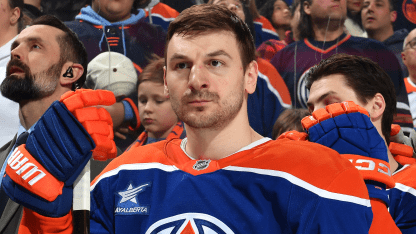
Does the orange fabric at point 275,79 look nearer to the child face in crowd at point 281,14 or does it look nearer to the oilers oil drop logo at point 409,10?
the child face in crowd at point 281,14

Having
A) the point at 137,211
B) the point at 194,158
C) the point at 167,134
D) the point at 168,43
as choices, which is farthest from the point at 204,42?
the point at 167,134

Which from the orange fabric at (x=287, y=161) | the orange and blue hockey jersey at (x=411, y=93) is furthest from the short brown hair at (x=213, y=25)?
the orange and blue hockey jersey at (x=411, y=93)

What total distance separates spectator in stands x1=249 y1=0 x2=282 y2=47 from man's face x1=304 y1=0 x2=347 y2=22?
18 centimetres

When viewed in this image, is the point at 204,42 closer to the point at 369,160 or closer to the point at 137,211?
the point at 137,211

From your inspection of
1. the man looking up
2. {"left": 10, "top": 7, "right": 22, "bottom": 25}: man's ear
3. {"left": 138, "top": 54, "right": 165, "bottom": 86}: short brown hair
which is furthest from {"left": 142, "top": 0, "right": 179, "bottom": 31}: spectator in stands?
{"left": 10, "top": 7, "right": 22, "bottom": 25}: man's ear

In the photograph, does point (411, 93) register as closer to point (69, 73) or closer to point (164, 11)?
point (164, 11)

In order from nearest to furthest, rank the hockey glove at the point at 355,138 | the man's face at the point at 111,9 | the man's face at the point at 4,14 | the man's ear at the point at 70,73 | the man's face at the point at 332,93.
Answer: the hockey glove at the point at 355,138 → the man's face at the point at 332,93 → the man's ear at the point at 70,73 → the man's face at the point at 4,14 → the man's face at the point at 111,9

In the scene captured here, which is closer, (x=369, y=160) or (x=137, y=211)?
(x=137, y=211)

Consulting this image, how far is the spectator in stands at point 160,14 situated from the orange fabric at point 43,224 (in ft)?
3.53

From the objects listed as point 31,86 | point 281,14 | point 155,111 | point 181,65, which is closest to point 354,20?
point 281,14

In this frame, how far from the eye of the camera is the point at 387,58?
76.8 inches

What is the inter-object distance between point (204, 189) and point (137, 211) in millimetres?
151

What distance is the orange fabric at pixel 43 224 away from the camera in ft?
2.98

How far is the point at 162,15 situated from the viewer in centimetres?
184
